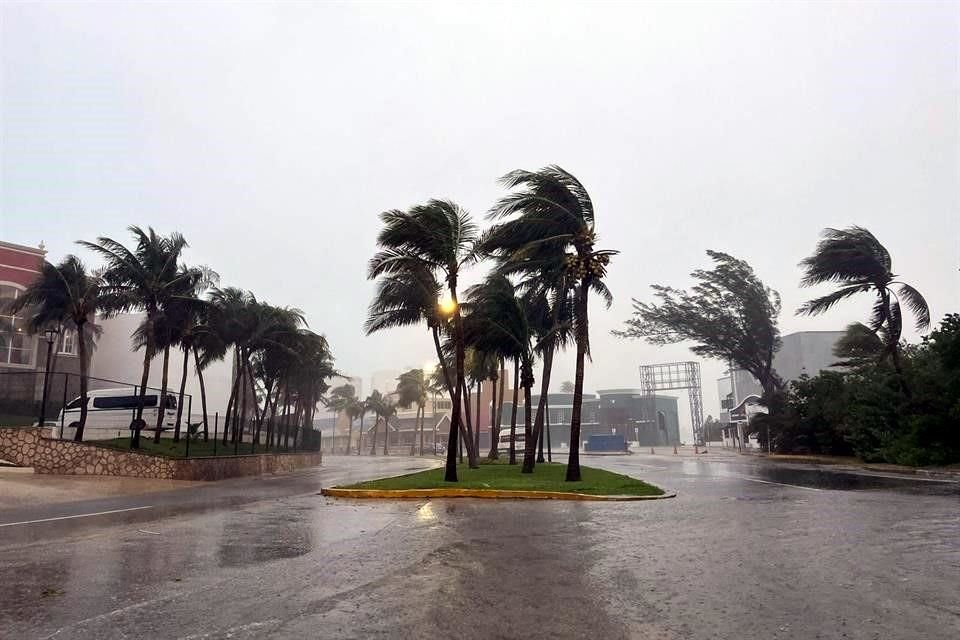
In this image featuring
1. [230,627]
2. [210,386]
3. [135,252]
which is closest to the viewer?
[230,627]

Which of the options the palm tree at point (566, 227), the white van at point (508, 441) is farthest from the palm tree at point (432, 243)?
the white van at point (508, 441)

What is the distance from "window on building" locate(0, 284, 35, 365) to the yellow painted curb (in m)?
38.3

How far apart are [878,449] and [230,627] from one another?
101ft

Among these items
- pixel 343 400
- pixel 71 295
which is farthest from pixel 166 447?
pixel 343 400

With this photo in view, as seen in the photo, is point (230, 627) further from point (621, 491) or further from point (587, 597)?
point (621, 491)

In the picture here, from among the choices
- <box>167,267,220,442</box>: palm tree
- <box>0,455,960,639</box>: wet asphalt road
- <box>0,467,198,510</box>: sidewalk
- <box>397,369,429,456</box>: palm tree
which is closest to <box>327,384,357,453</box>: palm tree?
<box>397,369,429,456</box>: palm tree

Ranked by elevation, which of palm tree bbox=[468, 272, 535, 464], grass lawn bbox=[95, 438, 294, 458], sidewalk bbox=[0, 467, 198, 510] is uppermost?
palm tree bbox=[468, 272, 535, 464]

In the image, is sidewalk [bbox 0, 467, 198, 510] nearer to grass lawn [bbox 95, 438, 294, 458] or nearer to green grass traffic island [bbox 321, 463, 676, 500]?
grass lawn [bbox 95, 438, 294, 458]

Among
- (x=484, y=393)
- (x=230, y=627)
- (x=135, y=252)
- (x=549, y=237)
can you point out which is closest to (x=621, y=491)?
(x=549, y=237)

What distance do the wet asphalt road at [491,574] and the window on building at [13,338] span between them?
38.7 metres

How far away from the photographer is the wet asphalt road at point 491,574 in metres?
4.60

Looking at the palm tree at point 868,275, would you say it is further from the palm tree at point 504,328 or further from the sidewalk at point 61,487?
the sidewalk at point 61,487

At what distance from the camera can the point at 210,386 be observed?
52.5 metres

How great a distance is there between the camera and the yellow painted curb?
1435cm
